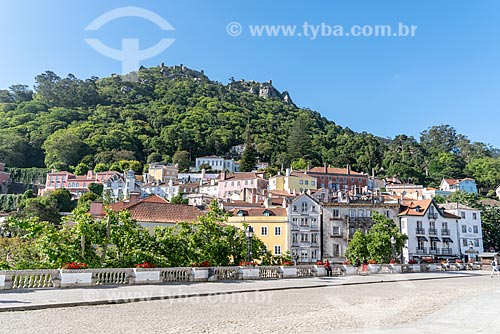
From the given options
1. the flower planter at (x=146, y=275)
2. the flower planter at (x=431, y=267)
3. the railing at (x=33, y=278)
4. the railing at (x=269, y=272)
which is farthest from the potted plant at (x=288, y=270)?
the flower planter at (x=431, y=267)

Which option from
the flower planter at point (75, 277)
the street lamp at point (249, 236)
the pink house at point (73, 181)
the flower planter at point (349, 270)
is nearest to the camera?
the flower planter at point (75, 277)

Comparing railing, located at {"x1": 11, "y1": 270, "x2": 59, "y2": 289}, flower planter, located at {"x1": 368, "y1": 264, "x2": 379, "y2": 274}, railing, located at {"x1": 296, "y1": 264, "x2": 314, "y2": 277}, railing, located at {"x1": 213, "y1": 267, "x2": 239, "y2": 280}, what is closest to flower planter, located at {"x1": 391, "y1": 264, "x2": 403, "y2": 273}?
flower planter, located at {"x1": 368, "y1": 264, "x2": 379, "y2": 274}

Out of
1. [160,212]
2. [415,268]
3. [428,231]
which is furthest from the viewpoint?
[428,231]

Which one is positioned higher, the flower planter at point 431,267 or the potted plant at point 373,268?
the potted plant at point 373,268

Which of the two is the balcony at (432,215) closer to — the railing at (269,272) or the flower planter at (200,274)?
the railing at (269,272)

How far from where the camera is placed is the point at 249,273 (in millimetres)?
21781

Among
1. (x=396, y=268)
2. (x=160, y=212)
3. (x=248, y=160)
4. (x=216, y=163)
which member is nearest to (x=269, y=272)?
(x=396, y=268)

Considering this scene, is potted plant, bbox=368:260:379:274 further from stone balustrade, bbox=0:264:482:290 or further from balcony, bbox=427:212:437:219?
balcony, bbox=427:212:437:219

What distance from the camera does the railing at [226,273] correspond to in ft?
67.6

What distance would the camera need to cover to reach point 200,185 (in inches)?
4013

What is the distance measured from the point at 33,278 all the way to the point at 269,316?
9.29m

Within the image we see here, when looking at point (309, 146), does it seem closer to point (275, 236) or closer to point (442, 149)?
point (442, 149)

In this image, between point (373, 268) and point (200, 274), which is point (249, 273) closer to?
point (200, 274)

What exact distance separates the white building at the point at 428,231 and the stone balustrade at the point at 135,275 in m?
30.3
